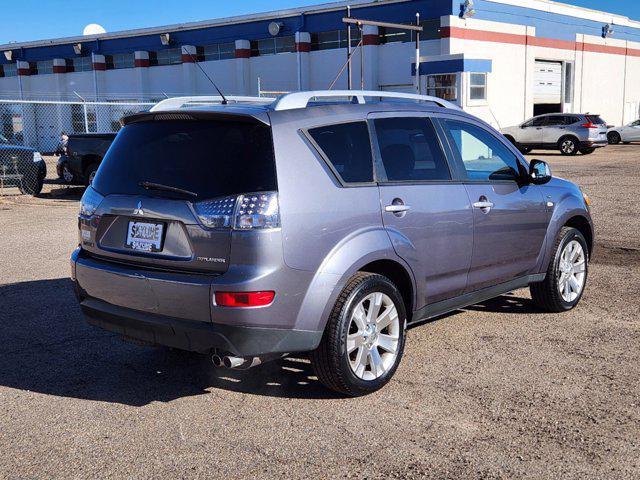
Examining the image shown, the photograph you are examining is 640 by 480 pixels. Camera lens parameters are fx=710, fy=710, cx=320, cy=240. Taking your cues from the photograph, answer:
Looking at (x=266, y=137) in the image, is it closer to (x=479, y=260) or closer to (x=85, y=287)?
(x=85, y=287)

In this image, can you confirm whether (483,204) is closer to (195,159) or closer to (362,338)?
(362,338)

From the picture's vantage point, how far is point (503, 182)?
571 cm

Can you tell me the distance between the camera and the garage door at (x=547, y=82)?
3741 cm

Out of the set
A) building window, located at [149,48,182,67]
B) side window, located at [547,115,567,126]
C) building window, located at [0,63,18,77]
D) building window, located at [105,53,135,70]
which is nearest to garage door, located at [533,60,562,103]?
side window, located at [547,115,567,126]

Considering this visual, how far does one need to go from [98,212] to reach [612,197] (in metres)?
12.8

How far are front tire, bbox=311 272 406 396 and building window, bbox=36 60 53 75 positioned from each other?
5081 centimetres

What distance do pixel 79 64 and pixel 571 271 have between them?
4746 cm

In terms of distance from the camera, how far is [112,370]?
5129 mm

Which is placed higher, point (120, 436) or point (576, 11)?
point (576, 11)

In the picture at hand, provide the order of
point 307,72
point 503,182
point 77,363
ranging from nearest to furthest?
point 77,363, point 503,182, point 307,72

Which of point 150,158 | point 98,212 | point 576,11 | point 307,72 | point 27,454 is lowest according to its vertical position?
point 27,454

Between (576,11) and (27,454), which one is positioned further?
(576,11)

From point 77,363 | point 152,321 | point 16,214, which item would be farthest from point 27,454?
point 16,214

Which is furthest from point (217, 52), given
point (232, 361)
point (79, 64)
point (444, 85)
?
point (232, 361)
